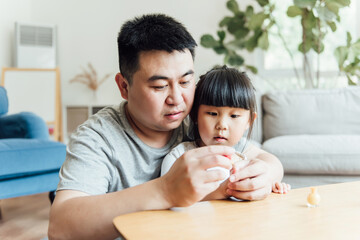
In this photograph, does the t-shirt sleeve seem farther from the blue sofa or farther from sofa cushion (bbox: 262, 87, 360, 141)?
sofa cushion (bbox: 262, 87, 360, 141)

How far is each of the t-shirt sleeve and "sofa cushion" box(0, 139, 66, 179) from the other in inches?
49.2

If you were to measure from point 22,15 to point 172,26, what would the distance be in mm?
4449

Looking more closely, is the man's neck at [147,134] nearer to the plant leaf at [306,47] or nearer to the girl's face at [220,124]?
the girl's face at [220,124]

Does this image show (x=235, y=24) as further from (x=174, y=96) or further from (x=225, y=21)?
(x=174, y=96)

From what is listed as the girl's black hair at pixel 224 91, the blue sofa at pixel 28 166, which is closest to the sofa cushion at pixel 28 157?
the blue sofa at pixel 28 166

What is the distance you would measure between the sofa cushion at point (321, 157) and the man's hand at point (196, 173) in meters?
1.62

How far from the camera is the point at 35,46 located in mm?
4547

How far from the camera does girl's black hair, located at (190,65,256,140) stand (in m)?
1.08

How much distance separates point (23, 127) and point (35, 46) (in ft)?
7.93

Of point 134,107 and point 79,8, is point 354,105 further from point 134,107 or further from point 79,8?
point 79,8

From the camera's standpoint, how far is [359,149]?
216cm

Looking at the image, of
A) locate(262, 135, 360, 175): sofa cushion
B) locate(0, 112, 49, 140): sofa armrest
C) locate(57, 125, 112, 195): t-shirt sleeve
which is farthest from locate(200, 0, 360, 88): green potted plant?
locate(57, 125, 112, 195): t-shirt sleeve

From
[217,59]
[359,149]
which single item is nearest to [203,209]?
[359,149]

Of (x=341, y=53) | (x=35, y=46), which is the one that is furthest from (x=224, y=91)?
(x=35, y=46)
